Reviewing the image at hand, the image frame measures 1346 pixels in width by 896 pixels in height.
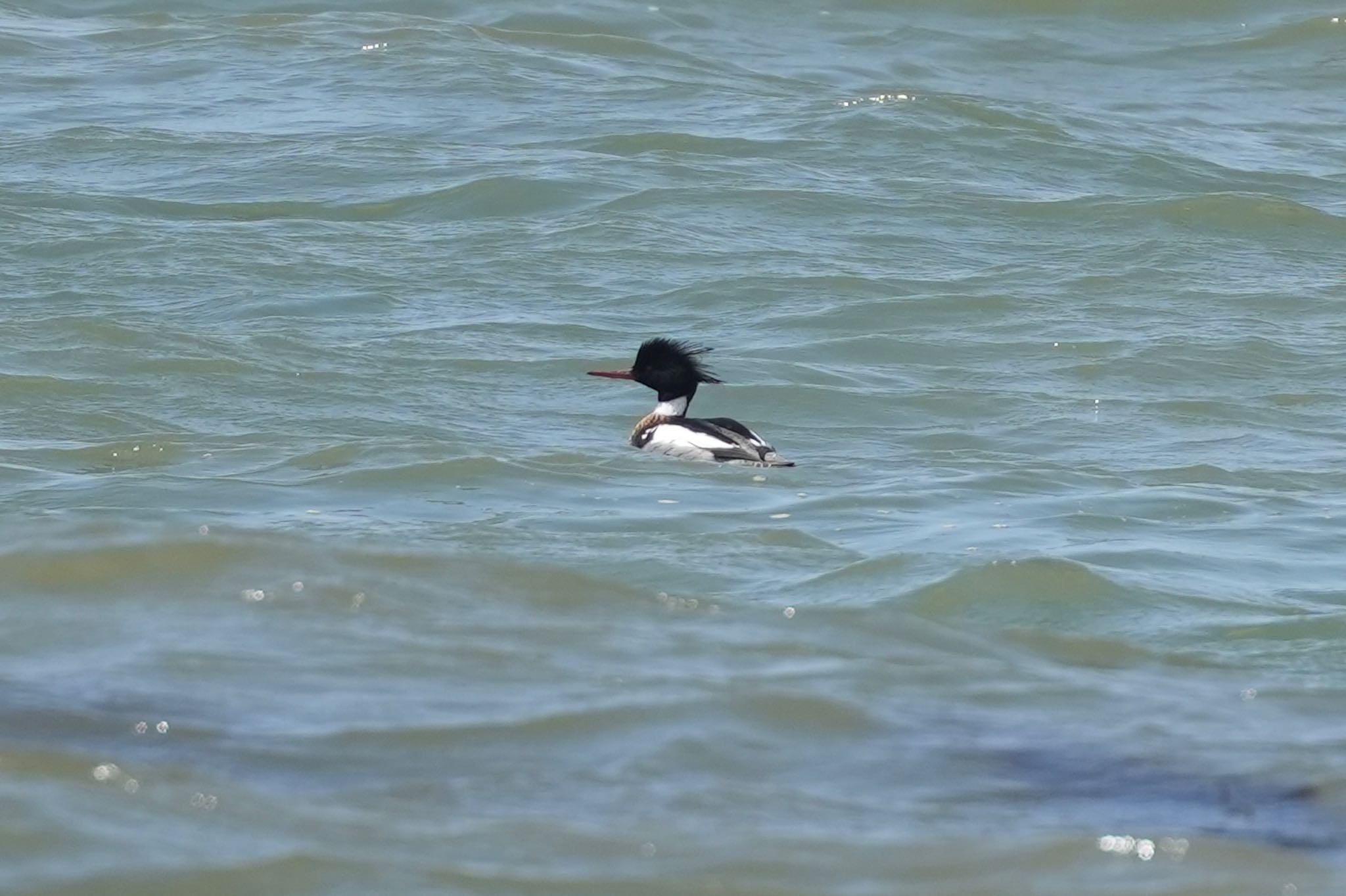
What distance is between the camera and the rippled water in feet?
15.5

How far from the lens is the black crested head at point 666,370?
1056cm

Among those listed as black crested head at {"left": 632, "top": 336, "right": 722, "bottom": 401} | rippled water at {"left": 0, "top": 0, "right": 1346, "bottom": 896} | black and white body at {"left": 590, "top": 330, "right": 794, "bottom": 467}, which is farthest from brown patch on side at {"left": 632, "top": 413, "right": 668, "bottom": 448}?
rippled water at {"left": 0, "top": 0, "right": 1346, "bottom": 896}

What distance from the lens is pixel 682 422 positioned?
9922 mm

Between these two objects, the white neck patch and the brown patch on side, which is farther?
the white neck patch

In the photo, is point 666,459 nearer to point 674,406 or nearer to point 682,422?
point 682,422

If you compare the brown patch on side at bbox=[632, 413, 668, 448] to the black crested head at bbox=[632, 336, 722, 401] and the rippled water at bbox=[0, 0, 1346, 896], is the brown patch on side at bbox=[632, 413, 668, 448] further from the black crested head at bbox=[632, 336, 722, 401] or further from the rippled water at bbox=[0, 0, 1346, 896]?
the rippled water at bbox=[0, 0, 1346, 896]

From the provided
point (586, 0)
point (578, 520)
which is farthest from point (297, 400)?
point (586, 0)

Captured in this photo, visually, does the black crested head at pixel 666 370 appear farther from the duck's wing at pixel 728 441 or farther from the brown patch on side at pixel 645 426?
the duck's wing at pixel 728 441

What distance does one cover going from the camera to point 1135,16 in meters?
20.9

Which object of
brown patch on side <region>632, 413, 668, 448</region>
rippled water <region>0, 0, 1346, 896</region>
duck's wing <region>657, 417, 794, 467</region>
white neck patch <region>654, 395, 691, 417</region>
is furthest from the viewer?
white neck patch <region>654, 395, 691, 417</region>

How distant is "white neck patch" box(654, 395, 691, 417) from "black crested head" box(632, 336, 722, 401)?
21 millimetres

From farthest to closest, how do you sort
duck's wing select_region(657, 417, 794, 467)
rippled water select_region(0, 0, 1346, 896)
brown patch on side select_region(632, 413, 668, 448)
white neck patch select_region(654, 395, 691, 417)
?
1. white neck patch select_region(654, 395, 691, 417)
2. brown patch on side select_region(632, 413, 668, 448)
3. duck's wing select_region(657, 417, 794, 467)
4. rippled water select_region(0, 0, 1346, 896)

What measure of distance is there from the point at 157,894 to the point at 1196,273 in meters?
10.5

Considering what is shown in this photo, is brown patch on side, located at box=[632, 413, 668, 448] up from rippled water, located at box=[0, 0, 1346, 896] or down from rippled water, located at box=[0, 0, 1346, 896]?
down
